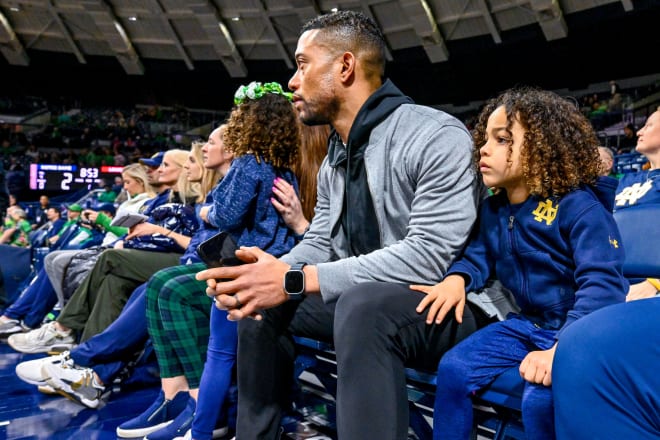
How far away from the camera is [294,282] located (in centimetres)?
141

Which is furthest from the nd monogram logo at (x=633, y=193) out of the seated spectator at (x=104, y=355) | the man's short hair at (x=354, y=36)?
the seated spectator at (x=104, y=355)

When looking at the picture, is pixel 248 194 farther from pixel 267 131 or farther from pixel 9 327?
pixel 9 327

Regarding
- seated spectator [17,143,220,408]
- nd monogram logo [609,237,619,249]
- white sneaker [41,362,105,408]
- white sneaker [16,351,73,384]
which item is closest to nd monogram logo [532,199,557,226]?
nd monogram logo [609,237,619,249]

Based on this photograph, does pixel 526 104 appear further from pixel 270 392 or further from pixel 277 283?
pixel 270 392

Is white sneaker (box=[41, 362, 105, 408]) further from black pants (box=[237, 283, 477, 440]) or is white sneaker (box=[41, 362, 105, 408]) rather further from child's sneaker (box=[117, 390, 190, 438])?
black pants (box=[237, 283, 477, 440])

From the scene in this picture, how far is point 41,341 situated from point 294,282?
2741mm

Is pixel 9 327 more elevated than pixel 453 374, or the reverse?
pixel 9 327

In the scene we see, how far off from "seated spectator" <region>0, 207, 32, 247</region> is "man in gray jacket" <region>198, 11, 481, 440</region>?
568 centimetres

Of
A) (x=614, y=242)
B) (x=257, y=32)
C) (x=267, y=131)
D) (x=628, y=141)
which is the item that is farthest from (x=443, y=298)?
(x=257, y=32)

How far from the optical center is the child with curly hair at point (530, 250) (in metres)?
1.22

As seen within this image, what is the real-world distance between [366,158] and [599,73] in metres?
14.5

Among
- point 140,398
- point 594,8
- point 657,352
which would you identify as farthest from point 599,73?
point 657,352

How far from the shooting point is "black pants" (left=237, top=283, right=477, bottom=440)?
1175 mm

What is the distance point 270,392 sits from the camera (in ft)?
5.28
